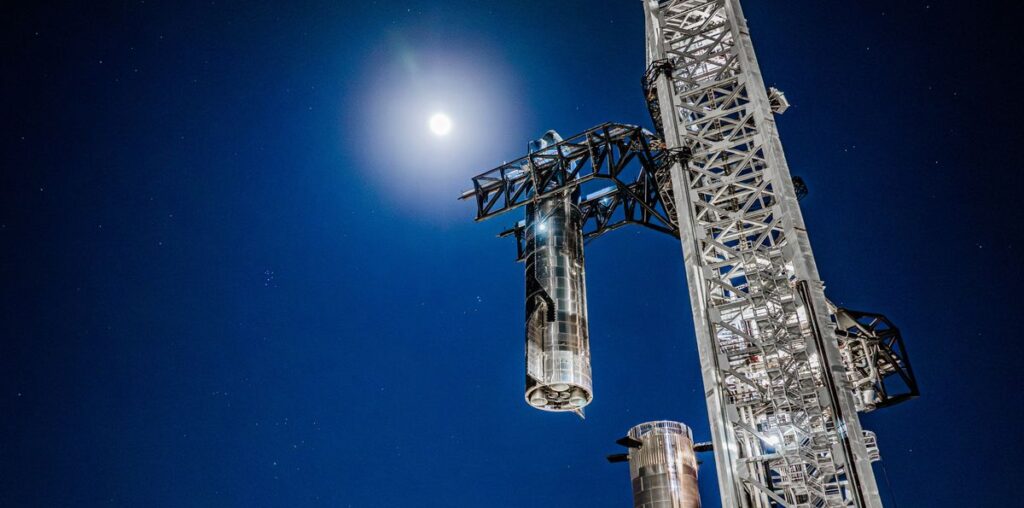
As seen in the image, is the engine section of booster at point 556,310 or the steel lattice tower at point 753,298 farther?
the engine section of booster at point 556,310

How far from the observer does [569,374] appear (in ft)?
60.5

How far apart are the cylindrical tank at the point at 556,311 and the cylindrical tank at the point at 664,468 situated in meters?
3.16

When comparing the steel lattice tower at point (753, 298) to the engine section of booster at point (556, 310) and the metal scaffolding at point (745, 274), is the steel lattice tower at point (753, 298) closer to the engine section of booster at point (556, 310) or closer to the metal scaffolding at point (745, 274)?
the metal scaffolding at point (745, 274)

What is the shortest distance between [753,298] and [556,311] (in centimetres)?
876

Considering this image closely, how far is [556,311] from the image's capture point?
1931 centimetres

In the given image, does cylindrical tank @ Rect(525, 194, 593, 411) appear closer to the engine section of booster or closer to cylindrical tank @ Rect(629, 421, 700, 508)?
the engine section of booster

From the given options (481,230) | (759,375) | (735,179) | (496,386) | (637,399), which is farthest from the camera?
(481,230)

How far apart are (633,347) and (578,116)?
1971cm

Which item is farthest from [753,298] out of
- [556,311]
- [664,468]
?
[664,468]

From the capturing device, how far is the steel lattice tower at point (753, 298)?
9719 millimetres

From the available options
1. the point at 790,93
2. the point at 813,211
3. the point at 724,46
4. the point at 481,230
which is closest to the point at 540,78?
the point at 481,230

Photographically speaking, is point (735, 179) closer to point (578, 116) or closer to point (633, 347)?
point (633, 347)

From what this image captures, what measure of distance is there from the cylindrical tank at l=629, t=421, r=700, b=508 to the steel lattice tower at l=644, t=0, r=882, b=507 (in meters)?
6.29

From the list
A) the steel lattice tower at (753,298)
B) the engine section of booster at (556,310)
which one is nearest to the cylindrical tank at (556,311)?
the engine section of booster at (556,310)
